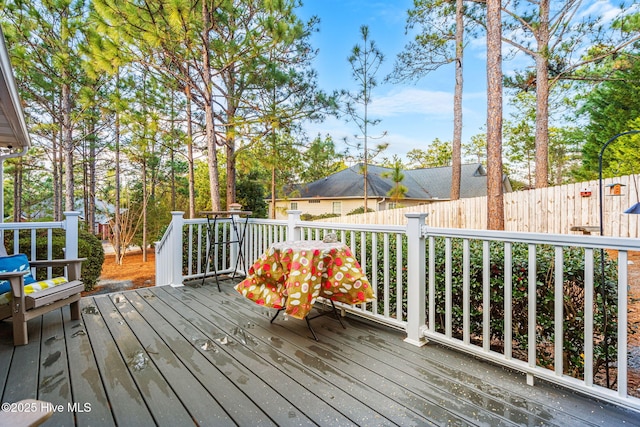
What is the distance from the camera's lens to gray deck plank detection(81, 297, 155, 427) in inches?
61.2

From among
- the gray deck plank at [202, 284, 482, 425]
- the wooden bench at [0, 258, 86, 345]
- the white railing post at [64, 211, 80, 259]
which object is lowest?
the gray deck plank at [202, 284, 482, 425]

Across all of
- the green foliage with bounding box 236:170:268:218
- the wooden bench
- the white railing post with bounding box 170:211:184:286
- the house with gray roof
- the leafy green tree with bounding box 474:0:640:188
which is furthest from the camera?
the house with gray roof

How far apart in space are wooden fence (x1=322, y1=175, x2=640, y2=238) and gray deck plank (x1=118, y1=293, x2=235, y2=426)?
878 cm

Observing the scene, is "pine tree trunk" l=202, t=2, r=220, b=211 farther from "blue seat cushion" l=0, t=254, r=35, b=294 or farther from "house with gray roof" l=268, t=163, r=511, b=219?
"house with gray roof" l=268, t=163, r=511, b=219

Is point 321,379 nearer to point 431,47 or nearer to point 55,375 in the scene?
point 55,375

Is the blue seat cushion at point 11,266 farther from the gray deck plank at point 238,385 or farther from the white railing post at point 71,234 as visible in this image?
the gray deck plank at point 238,385

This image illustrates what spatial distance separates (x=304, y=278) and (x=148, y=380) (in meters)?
1.17

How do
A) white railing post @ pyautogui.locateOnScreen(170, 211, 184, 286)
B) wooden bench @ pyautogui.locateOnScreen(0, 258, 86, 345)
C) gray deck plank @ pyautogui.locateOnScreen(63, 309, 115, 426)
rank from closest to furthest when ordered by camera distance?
gray deck plank @ pyautogui.locateOnScreen(63, 309, 115, 426) → wooden bench @ pyautogui.locateOnScreen(0, 258, 86, 345) → white railing post @ pyautogui.locateOnScreen(170, 211, 184, 286)

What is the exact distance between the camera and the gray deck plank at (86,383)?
155cm

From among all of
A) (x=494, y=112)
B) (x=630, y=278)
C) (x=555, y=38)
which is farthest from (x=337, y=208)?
(x=630, y=278)

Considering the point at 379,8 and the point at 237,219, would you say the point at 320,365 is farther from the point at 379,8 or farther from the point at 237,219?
the point at 379,8

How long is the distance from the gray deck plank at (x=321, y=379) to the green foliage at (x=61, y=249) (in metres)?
3.63

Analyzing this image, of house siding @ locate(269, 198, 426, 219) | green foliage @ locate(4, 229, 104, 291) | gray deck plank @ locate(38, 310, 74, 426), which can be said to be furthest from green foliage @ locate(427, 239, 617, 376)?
house siding @ locate(269, 198, 426, 219)

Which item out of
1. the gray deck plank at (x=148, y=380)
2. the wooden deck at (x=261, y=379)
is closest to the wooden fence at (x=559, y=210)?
the wooden deck at (x=261, y=379)
